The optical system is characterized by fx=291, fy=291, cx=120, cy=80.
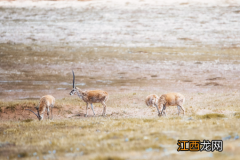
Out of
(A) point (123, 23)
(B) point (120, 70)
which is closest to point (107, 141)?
(B) point (120, 70)

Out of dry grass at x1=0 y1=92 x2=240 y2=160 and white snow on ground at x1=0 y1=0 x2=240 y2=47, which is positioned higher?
white snow on ground at x1=0 y1=0 x2=240 y2=47

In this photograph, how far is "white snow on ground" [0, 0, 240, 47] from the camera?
65562 millimetres

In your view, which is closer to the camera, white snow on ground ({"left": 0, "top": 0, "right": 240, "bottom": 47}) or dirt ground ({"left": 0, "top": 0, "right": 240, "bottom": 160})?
dirt ground ({"left": 0, "top": 0, "right": 240, "bottom": 160})

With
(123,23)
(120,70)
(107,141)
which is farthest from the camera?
(123,23)

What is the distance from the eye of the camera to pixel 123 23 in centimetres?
7425

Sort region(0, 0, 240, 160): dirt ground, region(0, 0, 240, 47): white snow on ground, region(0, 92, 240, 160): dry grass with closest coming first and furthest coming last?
1. region(0, 92, 240, 160): dry grass
2. region(0, 0, 240, 160): dirt ground
3. region(0, 0, 240, 47): white snow on ground

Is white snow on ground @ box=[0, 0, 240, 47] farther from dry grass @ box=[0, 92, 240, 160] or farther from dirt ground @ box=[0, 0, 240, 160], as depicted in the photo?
dry grass @ box=[0, 92, 240, 160]

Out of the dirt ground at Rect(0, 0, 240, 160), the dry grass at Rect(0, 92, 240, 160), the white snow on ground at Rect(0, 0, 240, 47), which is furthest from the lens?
the white snow on ground at Rect(0, 0, 240, 47)

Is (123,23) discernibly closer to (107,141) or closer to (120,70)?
(120,70)

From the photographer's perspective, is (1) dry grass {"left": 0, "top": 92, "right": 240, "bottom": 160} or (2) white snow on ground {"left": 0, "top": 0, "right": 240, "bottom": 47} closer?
(1) dry grass {"left": 0, "top": 92, "right": 240, "bottom": 160}

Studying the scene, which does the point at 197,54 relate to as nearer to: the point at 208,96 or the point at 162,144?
the point at 208,96

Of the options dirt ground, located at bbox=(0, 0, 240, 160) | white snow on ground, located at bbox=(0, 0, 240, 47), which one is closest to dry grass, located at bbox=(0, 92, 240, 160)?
dirt ground, located at bbox=(0, 0, 240, 160)

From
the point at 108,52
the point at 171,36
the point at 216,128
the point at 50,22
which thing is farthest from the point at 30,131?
the point at 50,22

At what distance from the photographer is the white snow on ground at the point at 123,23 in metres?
65.6
